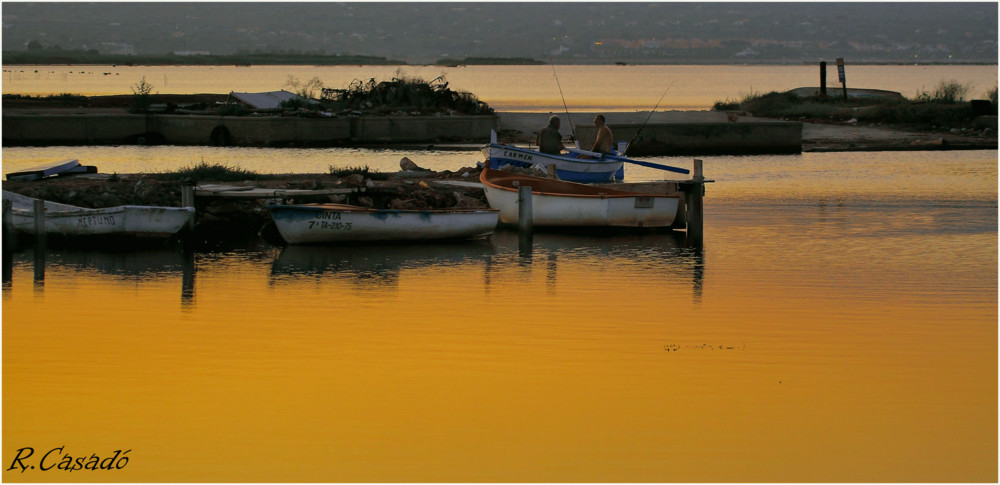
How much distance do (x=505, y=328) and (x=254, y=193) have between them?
8.79 metres

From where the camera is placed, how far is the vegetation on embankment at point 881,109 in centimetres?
A: 5359

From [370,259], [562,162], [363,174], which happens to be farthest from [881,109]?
[370,259]

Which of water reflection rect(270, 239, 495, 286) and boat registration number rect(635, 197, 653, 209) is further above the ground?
boat registration number rect(635, 197, 653, 209)

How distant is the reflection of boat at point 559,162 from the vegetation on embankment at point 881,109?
28.0 metres

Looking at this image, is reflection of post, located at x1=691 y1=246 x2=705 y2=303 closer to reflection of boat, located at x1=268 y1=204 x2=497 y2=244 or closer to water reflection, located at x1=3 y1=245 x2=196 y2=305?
reflection of boat, located at x1=268 y1=204 x2=497 y2=244

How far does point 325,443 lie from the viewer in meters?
11.9

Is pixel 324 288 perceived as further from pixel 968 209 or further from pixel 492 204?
pixel 968 209

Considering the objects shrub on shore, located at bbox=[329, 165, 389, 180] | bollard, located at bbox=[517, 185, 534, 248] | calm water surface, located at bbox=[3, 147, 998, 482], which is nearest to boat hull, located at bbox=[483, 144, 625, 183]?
shrub on shore, located at bbox=[329, 165, 389, 180]

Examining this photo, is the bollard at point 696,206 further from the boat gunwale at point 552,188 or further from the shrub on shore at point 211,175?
the shrub on shore at point 211,175

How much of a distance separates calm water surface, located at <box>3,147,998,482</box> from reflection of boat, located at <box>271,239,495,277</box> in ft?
0.29

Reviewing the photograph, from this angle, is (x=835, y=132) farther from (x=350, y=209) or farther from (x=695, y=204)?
(x=350, y=209)

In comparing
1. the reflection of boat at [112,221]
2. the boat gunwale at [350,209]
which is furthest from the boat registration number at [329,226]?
the reflection of boat at [112,221]

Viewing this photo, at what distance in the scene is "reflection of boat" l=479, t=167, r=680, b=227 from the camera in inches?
1008

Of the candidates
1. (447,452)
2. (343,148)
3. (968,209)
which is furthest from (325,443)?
(343,148)
